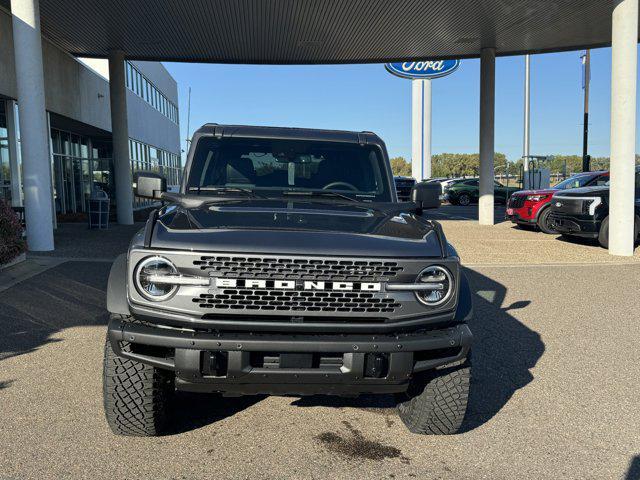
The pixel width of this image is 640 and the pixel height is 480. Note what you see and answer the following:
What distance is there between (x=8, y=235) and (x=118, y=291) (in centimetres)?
711

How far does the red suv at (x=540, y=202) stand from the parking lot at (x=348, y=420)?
9.03 m

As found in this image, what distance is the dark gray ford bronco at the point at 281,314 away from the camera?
2.75 metres

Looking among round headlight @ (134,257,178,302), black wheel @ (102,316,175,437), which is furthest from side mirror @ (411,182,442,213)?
black wheel @ (102,316,175,437)

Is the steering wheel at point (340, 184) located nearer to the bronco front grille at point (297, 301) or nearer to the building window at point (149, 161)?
the bronco front grille at point (297, 301)

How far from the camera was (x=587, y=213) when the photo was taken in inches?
479

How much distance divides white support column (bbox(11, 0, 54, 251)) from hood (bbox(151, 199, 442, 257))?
8.32 metres

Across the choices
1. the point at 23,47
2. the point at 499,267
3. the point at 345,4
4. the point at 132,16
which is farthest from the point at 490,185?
the point at 23,47

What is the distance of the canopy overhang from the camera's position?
1435 cm

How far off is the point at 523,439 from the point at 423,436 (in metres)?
0.61

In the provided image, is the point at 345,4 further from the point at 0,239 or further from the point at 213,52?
the point at 0,239

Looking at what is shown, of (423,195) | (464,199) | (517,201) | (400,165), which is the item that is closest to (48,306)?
(423,195)

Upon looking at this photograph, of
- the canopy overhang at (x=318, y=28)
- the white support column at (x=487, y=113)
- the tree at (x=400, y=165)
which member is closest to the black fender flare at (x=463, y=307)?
the canopy overhang at (x=318, y=28)

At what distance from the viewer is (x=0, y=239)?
866 centimetres

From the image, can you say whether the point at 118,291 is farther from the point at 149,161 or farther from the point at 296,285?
the point at 149,161
